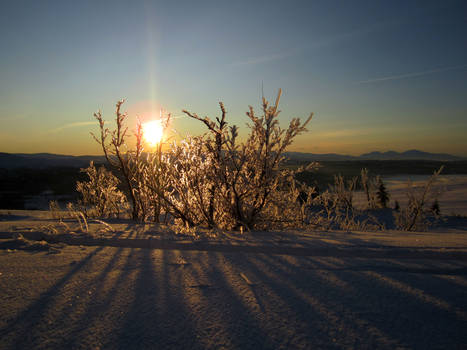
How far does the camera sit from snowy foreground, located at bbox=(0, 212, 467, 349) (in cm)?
129

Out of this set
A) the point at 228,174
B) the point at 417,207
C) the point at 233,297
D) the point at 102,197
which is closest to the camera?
the point at 233,297

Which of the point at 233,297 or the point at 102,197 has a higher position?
the point at 233,297

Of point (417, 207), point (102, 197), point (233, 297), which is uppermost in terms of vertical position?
point (233, 297)

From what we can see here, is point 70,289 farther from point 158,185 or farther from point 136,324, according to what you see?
point 158,185

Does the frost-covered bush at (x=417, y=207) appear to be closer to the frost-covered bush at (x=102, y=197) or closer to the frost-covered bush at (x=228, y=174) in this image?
the frost-covered bush at (x=228, y=174)

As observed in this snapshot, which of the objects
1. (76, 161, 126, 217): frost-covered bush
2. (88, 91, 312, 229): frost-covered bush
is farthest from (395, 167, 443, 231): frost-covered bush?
(76, 161, 126, 217): frost-covered bush

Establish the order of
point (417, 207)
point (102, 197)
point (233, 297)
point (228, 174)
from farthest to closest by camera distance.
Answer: point (102, 197) < point (417, 207) < point (228, 174) < point (233, 297)

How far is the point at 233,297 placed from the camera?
1.69 metres

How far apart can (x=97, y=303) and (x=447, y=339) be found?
170cm

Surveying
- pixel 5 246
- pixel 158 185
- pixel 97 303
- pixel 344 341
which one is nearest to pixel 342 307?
pixel 344 341

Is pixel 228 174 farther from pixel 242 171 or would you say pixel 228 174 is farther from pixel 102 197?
pixel 102 197

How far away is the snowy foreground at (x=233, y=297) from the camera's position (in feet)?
Answer: 4.22

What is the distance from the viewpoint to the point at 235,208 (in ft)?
14.1

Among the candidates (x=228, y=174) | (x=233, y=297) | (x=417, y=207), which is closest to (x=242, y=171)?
(x=228, y=174)
